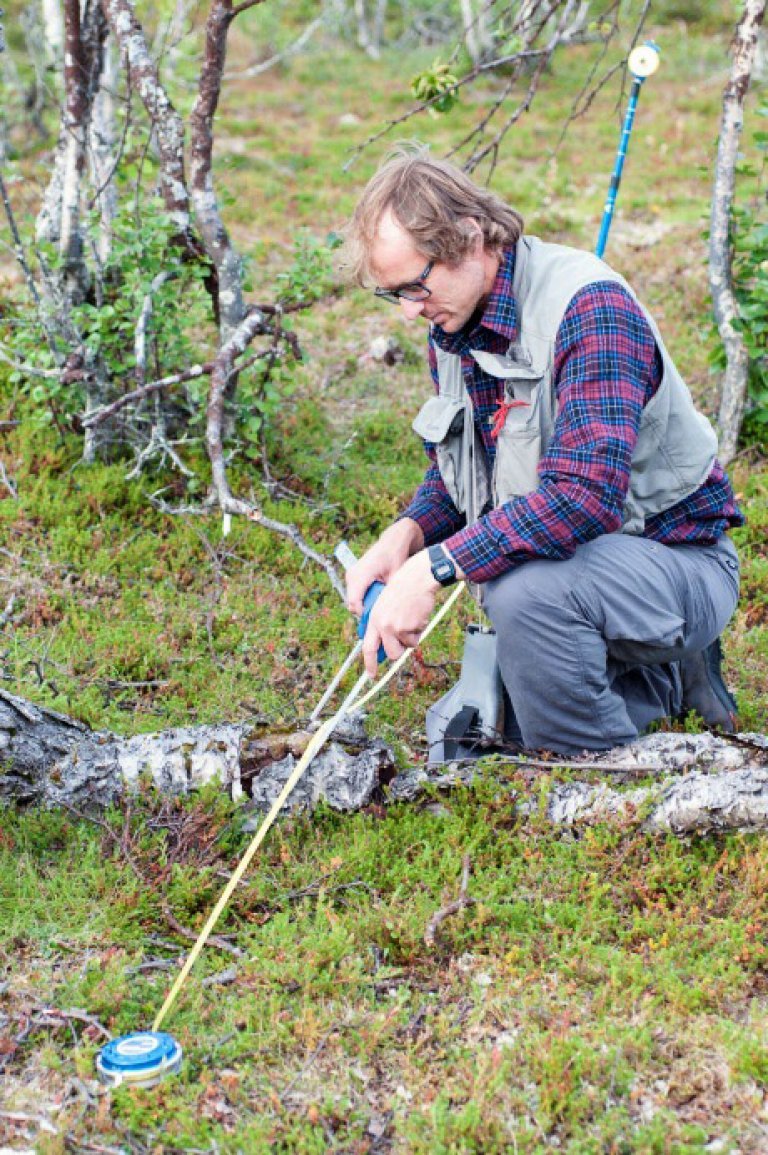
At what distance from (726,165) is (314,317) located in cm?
349

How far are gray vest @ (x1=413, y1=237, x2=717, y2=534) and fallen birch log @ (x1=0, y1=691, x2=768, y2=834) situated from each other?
2.67ft

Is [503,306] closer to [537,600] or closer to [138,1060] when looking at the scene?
[537,600]

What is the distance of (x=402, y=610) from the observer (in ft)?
11.2

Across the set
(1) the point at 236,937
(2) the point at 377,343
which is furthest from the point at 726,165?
(1) the point at 236,937

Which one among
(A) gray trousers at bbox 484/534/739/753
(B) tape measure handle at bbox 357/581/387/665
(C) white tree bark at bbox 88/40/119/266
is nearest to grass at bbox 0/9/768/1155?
(A) gray trousers at bbox 484/534/739/753

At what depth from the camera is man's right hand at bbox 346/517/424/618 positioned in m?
3.86

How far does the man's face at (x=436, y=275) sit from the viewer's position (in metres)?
3.50

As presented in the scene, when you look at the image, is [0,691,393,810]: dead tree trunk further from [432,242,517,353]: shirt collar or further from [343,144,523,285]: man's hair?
[343,144,523,285]: man's hair

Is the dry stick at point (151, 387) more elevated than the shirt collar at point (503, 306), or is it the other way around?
the shirt collar at point (503, 306)

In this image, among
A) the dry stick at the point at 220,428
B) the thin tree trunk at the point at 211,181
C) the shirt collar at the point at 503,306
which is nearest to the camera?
the shirt collar at the point at 503,306

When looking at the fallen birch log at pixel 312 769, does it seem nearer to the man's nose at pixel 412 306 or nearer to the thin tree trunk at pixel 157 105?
the man's nose at pixel 412 306

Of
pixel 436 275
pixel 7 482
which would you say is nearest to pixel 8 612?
pixel 7 482

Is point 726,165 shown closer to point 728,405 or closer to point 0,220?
point 728,405

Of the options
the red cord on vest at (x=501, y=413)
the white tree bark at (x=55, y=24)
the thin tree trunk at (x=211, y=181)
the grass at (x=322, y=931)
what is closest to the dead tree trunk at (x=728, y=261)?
the grass at (x=322, y=931)
